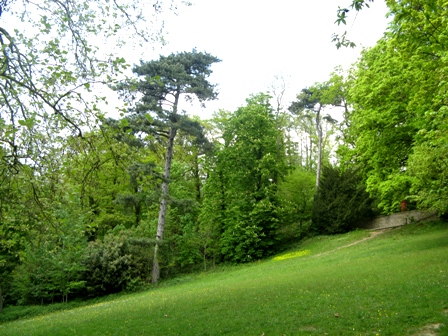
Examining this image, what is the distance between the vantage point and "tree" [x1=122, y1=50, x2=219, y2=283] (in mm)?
22969

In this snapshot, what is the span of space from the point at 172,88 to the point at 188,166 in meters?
11.1

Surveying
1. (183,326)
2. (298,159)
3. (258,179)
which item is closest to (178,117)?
(258,179)

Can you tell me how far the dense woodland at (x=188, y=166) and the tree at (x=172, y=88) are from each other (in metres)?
0.09

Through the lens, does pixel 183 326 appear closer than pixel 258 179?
Yes

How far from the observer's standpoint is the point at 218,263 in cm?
2894

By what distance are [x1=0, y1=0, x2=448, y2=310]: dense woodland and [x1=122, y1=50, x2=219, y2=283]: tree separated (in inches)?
3.7

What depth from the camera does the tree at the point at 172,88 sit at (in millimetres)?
22969

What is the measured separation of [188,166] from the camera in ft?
112

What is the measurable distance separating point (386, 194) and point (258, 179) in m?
11.4

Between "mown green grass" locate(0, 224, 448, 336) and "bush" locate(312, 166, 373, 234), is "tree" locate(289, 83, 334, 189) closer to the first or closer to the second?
"bush" locate(312, 166, 373, 234)

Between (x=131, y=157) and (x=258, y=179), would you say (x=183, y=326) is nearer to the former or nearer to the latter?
(x=131, y=157)

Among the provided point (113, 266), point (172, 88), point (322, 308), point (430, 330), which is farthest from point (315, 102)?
point (430, 330)

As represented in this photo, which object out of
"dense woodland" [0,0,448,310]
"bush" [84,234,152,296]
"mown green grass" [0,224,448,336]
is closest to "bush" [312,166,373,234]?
"dense woodland" [0,0,448,310]

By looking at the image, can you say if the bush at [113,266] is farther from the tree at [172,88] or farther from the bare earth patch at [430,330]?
the bare earth patch at [430,330]
